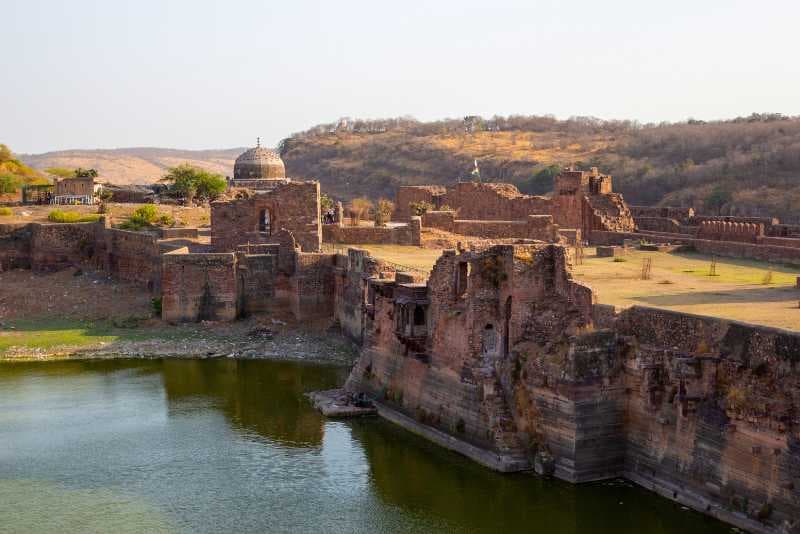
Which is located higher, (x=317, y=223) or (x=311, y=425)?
(x=317, y=223)

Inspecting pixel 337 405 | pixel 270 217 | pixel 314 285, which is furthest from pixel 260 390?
pixel 270 217

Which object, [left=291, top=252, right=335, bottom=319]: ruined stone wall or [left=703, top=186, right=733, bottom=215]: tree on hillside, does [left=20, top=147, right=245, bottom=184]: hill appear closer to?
[left=703, top=186, right=733, bottom=215]: tree on hillside

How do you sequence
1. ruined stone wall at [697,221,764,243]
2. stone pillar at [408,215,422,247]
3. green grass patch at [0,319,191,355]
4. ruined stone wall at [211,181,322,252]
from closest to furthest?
green grass patch at [0,319,191,355]
ruined stone wall at [697,221,764,243]
ruined stone wall at [211,181,322,252]
stone pillar at [408,215,422,247]

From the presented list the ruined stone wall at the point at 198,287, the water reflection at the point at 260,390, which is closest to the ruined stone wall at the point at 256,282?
the ruined stone wall at the point at 198,287

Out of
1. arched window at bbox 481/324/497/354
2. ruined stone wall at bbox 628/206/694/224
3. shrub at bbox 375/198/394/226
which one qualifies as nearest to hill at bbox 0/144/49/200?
shrub at bbox 375/198/394/226

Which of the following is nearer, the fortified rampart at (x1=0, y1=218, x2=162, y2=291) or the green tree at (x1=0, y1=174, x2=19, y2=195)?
the fortified rampart at (x1=0, y1=218, x2=162, y2=291)

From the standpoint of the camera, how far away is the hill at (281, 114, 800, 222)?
51831mm

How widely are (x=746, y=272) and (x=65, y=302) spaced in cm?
1820

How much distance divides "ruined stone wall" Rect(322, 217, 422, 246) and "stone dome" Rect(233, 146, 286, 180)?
9268 millimetres

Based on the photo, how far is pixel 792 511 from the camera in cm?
1254

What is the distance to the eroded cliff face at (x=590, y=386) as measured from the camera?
519 inches

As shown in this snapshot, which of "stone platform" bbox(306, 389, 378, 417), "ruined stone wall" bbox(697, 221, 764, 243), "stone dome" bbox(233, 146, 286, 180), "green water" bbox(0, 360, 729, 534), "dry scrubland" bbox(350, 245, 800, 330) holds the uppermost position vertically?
"stone dome" bbox(233, 146, 286, 180)

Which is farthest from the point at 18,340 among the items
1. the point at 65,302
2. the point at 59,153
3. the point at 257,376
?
the point at 59,153

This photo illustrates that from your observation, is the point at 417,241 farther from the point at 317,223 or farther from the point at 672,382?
the point at 672,382
